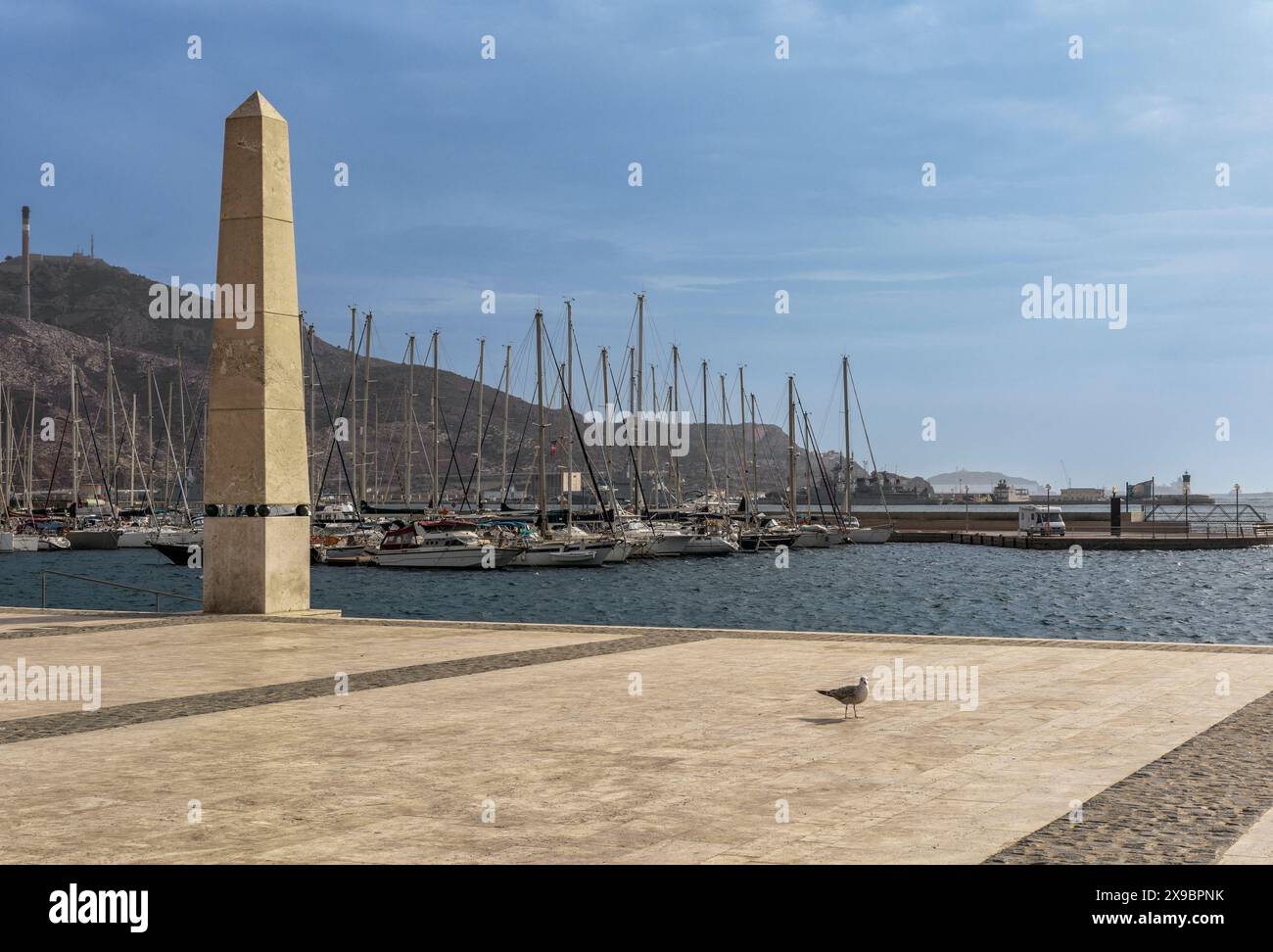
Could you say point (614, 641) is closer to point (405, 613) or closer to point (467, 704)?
point (467, 704)

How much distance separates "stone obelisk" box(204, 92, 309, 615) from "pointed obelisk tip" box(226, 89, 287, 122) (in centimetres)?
2

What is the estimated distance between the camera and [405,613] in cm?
4844

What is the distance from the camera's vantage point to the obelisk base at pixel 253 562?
21.7 metres

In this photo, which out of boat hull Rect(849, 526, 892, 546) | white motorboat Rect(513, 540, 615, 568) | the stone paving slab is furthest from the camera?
boat hull Rect(849, 526, 892, 546)

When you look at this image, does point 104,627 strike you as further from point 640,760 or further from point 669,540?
point 669,540

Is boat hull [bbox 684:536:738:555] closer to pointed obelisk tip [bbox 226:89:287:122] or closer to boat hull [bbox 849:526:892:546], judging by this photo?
boat hull [bbox 849:526:892:546]

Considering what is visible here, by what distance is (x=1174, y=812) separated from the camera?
→ 773 cm

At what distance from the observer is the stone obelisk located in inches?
845

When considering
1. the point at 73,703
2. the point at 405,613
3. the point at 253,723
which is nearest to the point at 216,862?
the point at 253,723

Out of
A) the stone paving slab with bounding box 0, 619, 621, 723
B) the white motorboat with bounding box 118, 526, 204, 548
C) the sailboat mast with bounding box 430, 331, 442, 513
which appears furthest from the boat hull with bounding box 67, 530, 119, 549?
the stone paving slab with bounding box 0, 619, 621, 723

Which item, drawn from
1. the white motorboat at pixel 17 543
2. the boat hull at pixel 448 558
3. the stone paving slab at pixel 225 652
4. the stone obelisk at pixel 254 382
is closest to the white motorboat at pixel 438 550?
the boat hull at pixel 448 558

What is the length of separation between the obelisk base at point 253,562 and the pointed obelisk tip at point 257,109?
643 cm
